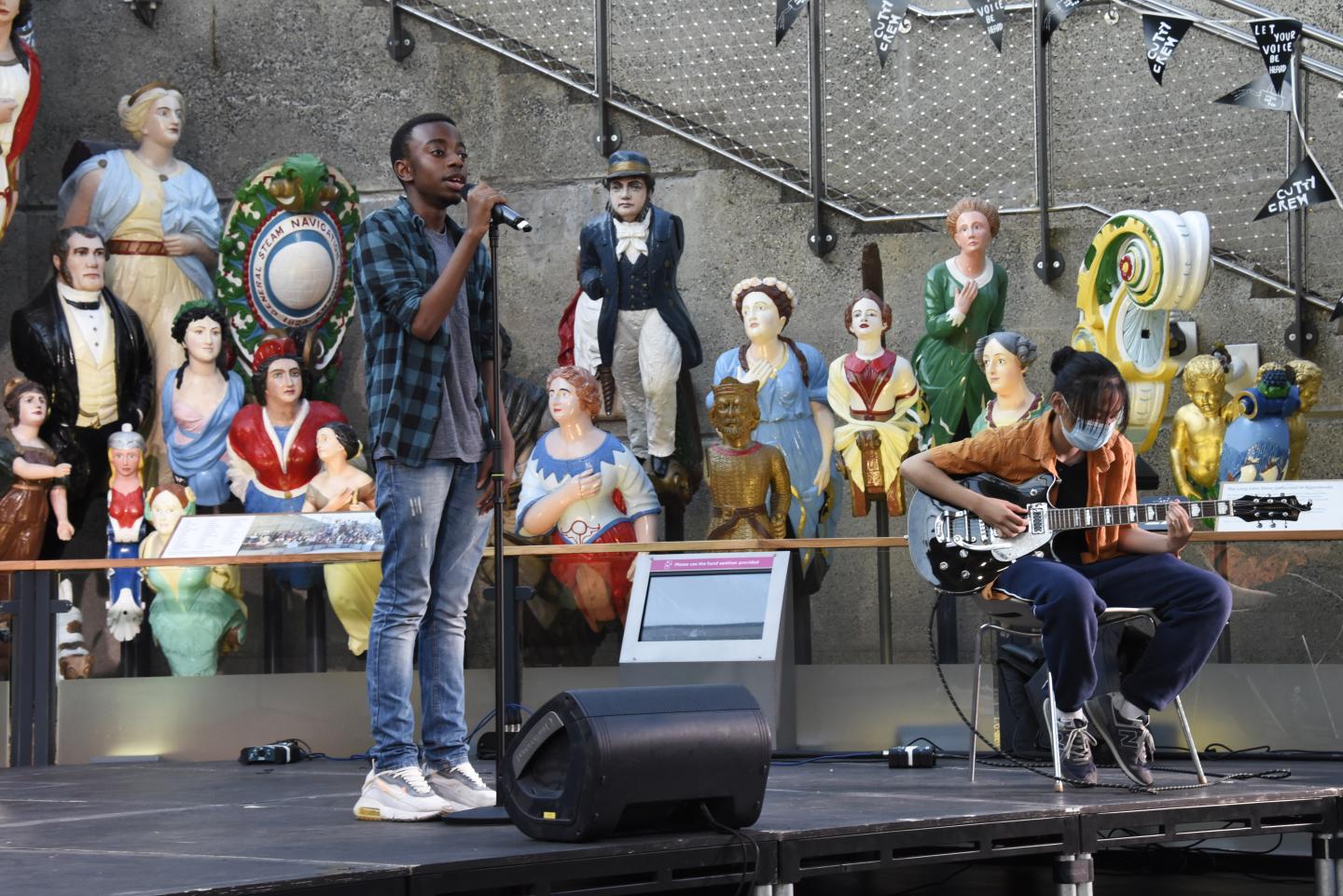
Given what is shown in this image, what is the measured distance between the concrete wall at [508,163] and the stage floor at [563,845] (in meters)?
3.47

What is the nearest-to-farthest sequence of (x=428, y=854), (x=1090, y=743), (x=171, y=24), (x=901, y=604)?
(x=428, y=854) → (x=1090, y=743) → (x=901, y=604) → (x=171, y=24)

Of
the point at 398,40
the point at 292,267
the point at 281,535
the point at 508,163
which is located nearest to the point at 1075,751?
the point at 281,535

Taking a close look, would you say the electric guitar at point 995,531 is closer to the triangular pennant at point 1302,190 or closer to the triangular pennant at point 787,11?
the triangular pennant at point 1302,190

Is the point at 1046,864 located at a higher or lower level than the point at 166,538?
lower

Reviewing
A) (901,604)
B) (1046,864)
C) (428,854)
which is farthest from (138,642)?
(428,854)

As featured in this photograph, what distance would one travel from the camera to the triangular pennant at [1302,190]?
6.75 meters

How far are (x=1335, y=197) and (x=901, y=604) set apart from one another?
98.0 inches

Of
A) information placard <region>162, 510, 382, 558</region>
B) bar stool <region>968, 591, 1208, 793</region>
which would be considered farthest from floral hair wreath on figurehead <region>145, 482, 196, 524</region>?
bar stool <region>968, 591, 1208, 793</region>

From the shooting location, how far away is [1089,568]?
418 centimetres

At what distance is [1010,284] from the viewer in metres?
8.00

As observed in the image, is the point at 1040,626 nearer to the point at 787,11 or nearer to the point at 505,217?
the point at 505,217

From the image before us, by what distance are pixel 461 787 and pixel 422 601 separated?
0.36 meters

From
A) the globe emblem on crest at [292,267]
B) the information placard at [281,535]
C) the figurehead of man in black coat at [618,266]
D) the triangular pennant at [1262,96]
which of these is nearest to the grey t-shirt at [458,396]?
the information placard at [281,535]

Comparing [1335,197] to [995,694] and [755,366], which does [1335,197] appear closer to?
[755,366]
